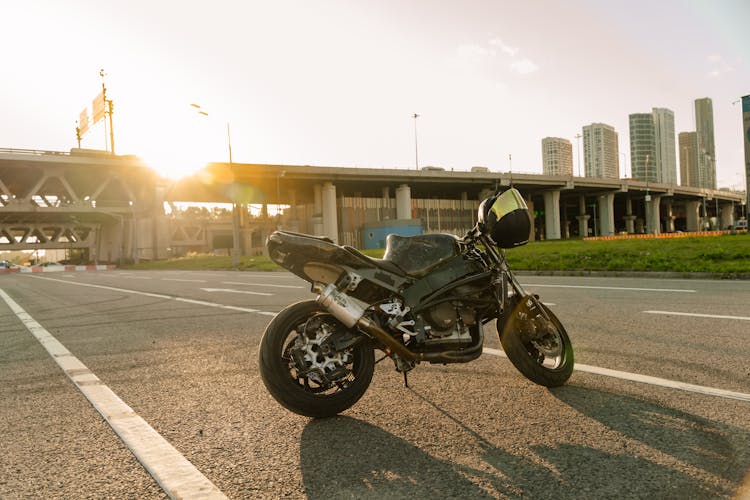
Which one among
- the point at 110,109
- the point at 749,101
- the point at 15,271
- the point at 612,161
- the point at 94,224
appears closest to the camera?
the point at 749,101

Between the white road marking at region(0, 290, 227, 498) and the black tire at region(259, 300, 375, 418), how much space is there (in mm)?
697

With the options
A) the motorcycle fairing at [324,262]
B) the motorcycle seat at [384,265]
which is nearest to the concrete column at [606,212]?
the motorcycle seat at [384,265]

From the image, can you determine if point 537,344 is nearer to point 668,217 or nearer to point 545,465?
point 545,465

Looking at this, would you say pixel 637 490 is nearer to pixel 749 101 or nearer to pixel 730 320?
pixel 730 320

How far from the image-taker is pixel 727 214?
12962cm

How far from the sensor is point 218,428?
3.03 meters

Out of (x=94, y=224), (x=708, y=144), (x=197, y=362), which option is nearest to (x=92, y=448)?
(x=197, y=362)

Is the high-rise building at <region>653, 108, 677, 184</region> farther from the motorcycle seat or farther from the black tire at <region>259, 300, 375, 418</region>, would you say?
the black tire at <region>259, 300, 375, 418</region>

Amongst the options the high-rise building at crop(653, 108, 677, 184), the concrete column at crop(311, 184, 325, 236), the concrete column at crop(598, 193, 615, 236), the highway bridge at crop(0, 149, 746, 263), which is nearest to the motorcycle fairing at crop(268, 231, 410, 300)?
the highway bridge at crop(0, 149, 746, 263)

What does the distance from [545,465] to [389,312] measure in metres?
1.29

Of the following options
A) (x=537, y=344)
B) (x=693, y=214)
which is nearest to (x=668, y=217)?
(x=693, y=214)

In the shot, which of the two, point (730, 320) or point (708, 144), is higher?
point (708, 144)

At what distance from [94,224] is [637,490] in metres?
85.3

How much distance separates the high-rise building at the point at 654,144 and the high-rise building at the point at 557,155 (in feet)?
77.4
